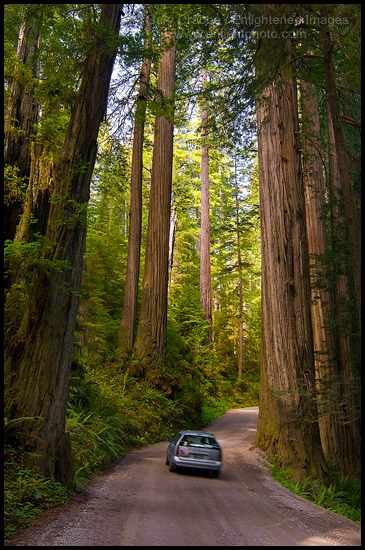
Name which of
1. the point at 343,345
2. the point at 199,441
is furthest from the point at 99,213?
the point at 343,345

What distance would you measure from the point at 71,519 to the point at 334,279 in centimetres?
803

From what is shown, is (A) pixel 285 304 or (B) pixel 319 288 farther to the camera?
(A) pixel 285 304

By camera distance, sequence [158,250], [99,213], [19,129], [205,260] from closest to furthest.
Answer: [19,129], [99,213], [158,250], [205,260]

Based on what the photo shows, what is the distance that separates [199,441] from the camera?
9227 millimetres

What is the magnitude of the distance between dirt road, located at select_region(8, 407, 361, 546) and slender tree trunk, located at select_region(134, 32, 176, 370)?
6.21 meters

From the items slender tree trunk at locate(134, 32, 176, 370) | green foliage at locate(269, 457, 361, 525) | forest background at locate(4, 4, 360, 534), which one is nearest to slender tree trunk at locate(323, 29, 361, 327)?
forest background at locate(4, 4, 360, 534)

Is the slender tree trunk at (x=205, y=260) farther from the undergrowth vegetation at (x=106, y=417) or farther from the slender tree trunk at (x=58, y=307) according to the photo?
the slender tree trunk at (x=58, y=307)

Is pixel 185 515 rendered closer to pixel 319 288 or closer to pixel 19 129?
pixel 319 288

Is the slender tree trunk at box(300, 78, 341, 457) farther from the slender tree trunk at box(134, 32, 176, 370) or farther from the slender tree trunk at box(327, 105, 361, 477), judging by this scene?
the slender tree trunk at box(134, 32, 176, 370)

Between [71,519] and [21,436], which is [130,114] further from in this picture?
[71,519]

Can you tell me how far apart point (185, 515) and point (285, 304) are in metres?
6.30

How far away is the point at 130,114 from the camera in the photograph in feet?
45.9

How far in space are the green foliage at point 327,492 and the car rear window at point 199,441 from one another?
5.50ft

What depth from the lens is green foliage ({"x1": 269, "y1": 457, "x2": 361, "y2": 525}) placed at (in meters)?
8.38
